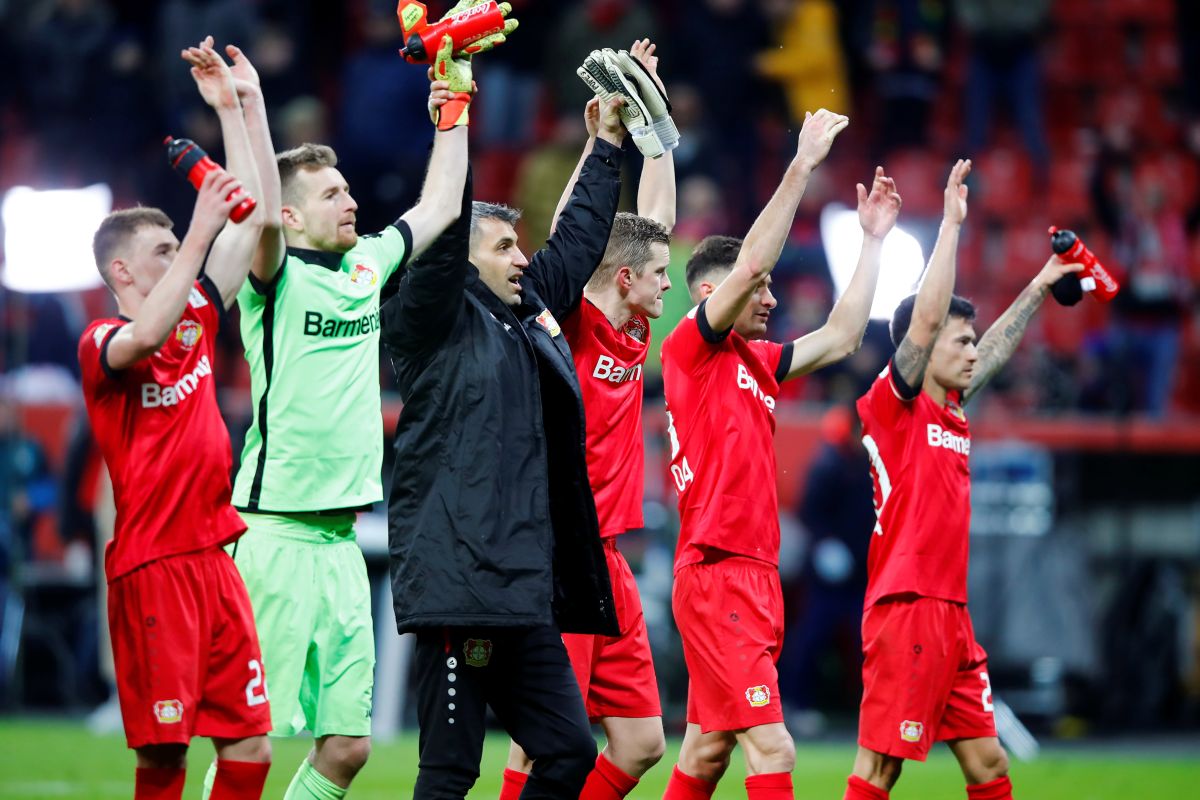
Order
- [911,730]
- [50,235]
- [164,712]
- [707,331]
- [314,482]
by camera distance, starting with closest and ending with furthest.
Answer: [164,712] → [314,482] → [707,331] → [911,730] → [50,235]

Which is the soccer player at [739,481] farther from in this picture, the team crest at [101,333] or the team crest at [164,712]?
the team crest at [101,333]

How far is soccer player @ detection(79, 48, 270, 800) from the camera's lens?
608cm

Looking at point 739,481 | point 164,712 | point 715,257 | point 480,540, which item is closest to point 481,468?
point 480,540

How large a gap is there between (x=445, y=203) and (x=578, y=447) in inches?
39.3

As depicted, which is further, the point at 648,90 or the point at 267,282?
the point at 648,90

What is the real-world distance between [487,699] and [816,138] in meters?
2.66

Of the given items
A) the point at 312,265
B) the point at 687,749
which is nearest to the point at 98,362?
the point at 312,265

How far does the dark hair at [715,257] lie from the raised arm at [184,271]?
2634 millimetres

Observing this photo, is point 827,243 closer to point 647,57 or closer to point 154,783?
point 647,57

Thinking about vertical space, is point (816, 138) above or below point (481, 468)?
above

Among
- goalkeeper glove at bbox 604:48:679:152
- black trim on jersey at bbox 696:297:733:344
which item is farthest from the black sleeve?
black trim on jersey at bbox 696:297:733:344

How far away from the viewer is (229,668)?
20.4ft

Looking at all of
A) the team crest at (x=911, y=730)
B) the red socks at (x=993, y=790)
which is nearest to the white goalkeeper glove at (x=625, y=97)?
the team crest at (x=911, y=730)

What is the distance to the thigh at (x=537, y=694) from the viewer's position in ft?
19.3
